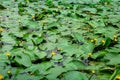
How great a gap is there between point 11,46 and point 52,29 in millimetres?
795

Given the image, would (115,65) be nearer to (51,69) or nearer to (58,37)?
(51,69)

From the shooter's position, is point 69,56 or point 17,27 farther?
point 17,27

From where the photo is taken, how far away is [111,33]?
3.32m

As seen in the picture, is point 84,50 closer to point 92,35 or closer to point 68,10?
point 92,35

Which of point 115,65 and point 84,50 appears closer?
point 115,65

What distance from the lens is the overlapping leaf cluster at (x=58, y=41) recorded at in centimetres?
233

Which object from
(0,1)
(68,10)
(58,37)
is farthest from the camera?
(0,1)

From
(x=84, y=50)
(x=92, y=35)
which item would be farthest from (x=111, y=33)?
(x=84, y=50)

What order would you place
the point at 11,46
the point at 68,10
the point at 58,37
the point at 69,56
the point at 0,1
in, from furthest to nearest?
1. the point at 0,1
2. the point at 68,10
3. the point at 58,37
4. the point at 11,46
5. the point at 69,56

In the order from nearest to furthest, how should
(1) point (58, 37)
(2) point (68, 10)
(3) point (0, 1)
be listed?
(1) point (58, 37), (2) point (68, 10), (3) point (0, 1)

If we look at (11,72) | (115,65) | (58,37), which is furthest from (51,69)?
(58,37)

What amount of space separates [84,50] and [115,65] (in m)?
0.49

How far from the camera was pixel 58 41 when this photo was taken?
3.13 m

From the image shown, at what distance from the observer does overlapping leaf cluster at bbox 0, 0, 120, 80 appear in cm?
233
